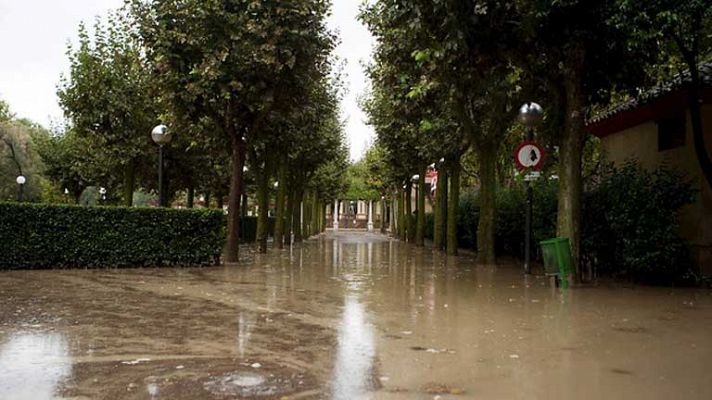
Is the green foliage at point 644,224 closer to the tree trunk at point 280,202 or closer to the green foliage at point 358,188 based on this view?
the tree trunk at point 280,202

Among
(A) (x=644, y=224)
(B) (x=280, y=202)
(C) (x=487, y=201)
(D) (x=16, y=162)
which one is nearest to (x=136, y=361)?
(A) (x=644, y=224)

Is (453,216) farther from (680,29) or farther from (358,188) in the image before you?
(358,188)

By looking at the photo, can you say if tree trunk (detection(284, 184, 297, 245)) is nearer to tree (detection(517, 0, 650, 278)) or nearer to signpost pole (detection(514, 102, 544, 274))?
signpost pole (detection(514, 102, 544, 274))

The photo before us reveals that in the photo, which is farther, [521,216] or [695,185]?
[521,216]

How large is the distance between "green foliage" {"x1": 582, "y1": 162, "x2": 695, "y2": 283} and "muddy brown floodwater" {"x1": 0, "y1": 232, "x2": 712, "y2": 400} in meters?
0.65

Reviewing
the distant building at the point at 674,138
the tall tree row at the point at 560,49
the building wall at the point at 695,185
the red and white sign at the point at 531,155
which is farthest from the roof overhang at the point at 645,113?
the red and white sign at the point at 531,155

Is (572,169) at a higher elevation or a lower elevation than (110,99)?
lower

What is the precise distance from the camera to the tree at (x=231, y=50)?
16266 mm

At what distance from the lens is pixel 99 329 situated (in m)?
7.31

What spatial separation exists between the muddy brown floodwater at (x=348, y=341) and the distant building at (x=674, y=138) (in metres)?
1.89

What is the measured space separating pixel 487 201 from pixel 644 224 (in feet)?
21.5

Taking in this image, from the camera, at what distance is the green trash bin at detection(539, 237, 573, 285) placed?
468 inches

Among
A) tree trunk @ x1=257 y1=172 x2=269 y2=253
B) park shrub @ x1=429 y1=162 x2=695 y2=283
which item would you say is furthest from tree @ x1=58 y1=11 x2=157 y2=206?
park shrub @ x1=429 y1=162 x2=695 y2=283

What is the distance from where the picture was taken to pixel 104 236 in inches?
623
